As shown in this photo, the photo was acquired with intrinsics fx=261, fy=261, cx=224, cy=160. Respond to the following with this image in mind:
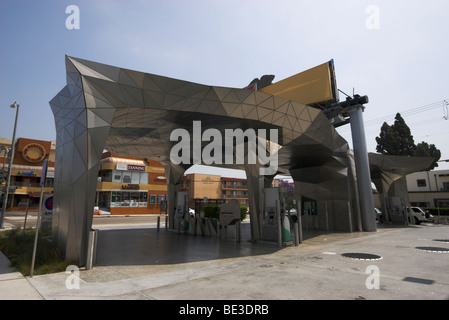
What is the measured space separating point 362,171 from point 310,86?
7.35 meters

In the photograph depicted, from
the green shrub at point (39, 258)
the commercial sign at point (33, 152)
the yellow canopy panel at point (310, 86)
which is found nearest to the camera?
the green shrub at point (39, 258)

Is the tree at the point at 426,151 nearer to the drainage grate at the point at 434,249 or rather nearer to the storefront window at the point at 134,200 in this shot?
the drainage grate at the point at 434,249

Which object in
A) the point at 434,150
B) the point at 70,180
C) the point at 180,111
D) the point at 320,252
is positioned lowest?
the point at 320,252

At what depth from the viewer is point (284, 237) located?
487 inches

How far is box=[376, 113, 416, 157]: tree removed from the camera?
45656mm

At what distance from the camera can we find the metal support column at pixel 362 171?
18984 millimetres

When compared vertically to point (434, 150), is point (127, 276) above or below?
below

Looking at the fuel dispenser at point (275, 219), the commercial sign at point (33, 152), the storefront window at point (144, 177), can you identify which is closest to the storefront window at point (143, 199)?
the storefront window at point (144, 177)

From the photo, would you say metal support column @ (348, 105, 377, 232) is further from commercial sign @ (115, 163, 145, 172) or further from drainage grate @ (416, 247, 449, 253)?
commercial sign @ (115, 163, 145, 172)

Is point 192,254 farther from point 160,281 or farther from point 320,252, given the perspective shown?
point 320,252

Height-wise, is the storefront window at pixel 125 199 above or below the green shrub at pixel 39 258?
above

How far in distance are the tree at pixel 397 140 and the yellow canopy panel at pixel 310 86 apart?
3547cm

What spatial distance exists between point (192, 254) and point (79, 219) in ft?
13.6
